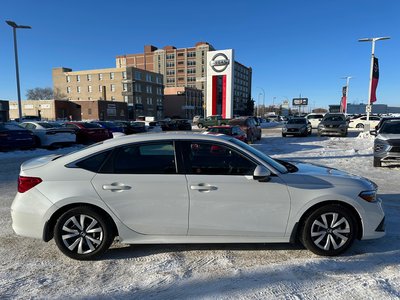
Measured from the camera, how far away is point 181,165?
143 inches

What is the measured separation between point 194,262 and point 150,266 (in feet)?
1.75

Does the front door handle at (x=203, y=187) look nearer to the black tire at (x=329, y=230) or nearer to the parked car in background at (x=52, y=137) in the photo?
the black tire at (x=329, y=230)

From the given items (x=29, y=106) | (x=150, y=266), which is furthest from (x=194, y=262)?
(x=29, y=106)

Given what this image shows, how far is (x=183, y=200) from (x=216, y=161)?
2.14 feet

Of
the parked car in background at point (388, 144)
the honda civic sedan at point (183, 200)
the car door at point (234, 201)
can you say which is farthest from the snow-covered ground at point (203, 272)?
the parked car in background at point (388, 144)

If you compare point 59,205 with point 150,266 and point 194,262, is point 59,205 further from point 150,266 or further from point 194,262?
point 194,262

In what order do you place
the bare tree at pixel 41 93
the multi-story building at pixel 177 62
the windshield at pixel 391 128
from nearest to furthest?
the windshield at pixel 391 128, the bare tree at pixel 41 93, the multi-story building at pixel 177 62

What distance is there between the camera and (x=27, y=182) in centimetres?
364

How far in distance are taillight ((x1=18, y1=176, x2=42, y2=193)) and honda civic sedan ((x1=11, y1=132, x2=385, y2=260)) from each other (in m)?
0.01

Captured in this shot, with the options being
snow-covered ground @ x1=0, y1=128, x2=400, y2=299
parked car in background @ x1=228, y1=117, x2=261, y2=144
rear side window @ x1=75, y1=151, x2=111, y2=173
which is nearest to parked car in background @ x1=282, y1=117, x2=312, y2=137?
parked car in background @ x1=228, y1=117, x2=261, y2=144

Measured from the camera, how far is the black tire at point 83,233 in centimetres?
359

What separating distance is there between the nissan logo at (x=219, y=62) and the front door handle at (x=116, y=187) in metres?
32.1

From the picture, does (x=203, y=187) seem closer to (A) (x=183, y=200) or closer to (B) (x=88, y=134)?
(A) (x=183, y=200)

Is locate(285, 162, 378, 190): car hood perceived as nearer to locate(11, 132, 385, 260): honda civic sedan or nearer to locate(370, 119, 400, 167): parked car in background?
locate(11, 132, 385, 260): honda civic sedan
